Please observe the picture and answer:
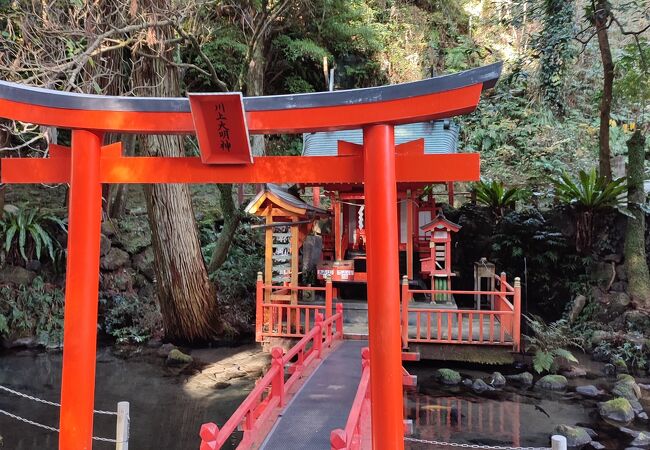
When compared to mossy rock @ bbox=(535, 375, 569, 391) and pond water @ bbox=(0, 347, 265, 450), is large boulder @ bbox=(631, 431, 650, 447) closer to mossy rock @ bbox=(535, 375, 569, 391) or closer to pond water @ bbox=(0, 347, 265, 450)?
mossy rock @ bbox=(535, 375, 569, 391)

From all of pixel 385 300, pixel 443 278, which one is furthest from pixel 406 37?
pixel 385 300

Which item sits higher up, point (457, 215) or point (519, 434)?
point (457, 215)

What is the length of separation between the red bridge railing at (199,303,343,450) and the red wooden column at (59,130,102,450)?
1108 millimetres

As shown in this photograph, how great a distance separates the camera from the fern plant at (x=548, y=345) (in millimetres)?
8953

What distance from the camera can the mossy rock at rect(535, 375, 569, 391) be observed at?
8.51 metres

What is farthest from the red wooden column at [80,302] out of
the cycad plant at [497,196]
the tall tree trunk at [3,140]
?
the cycad plant at [497,196]

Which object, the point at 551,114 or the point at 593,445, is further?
the point at 551,114

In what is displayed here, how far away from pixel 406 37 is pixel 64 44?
15003mm

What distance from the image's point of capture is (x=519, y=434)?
6977 mm

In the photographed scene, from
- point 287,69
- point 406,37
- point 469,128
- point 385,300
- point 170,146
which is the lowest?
point 385,300

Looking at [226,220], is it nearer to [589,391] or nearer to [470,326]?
[470,326]

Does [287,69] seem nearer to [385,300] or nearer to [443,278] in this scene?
[443,278]

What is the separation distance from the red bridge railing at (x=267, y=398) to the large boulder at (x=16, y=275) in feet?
27.1

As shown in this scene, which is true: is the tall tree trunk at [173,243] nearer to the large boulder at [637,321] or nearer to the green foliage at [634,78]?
the large boulder at [637,321]
